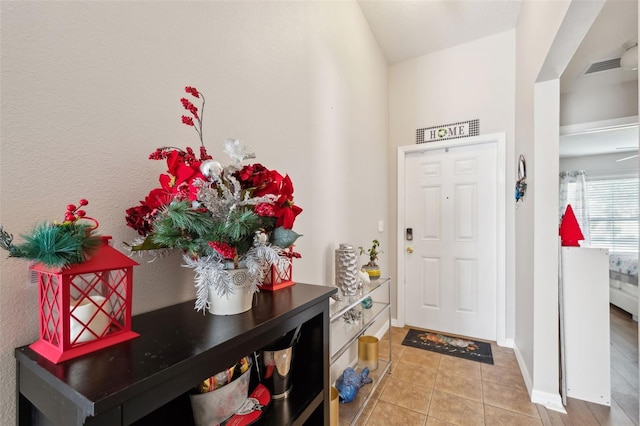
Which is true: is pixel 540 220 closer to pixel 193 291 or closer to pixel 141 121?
pixel 193 291

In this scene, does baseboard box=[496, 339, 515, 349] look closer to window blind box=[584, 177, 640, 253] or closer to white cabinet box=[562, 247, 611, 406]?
white cabinet box=[562, 247, 611, 406]

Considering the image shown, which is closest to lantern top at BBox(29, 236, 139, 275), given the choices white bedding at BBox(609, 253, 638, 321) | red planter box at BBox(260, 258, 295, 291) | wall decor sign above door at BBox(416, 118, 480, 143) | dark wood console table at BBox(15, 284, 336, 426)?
dark wood console table at BBox(15, 284, 336, 426)

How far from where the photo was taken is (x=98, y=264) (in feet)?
1.89

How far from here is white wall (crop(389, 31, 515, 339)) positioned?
2.73m

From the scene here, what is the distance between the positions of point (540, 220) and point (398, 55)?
2277mm

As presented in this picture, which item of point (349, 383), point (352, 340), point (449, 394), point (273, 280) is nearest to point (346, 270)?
point (352, 340)

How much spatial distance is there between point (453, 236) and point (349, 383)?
73.8 inches

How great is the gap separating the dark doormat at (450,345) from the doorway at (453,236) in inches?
5.6

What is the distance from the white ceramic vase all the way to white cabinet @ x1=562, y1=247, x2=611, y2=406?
2.13m

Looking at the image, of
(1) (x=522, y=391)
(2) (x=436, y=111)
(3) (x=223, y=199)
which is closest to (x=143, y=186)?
(3) (x=223, y=199)

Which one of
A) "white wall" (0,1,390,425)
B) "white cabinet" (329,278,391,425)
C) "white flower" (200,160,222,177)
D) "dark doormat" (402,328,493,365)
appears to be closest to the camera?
"white wall" (0,1,390,425)

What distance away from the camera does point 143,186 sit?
84 centimetres

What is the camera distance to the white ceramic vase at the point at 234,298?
0.76 meters

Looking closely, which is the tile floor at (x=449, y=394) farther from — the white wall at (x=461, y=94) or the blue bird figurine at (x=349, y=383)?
the white wall at (x=461, y=94)
